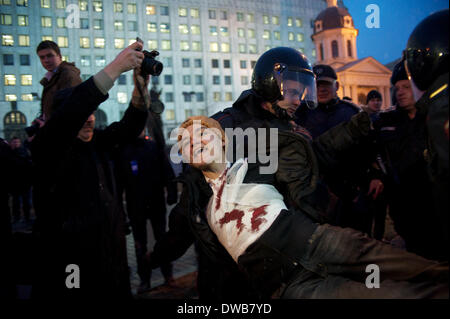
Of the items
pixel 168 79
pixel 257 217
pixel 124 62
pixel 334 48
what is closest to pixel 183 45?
pixel 168 79

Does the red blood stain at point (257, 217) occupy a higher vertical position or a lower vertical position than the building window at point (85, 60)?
lower

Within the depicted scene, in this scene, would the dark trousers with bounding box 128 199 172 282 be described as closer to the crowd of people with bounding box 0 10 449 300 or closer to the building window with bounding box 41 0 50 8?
the crowd of people with bounding box 0 10 449 300

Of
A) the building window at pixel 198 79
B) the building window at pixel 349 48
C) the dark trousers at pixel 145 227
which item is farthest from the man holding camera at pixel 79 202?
the building window at pixel 198 79

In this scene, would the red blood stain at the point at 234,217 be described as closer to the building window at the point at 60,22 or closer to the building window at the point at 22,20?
the building window at the point at 22,20

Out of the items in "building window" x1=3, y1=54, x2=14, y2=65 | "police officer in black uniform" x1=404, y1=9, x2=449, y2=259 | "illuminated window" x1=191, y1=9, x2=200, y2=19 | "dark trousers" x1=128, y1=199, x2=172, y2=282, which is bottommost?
"dark trousers" x1=128, y1=199, x2=172, y2=282

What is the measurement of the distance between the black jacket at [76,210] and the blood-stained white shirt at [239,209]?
0.92 m

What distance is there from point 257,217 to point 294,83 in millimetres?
1265

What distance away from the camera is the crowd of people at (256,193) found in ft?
4.81

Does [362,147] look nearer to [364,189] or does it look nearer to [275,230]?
[364,189]

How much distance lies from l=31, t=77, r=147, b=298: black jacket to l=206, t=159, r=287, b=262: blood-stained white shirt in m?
0.92

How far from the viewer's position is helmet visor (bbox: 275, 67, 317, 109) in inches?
101

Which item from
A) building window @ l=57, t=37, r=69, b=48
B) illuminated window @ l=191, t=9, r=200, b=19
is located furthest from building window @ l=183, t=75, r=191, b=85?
illuminated window @ l=191, t=9, r=200, b=19

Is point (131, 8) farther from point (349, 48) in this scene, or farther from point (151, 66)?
point (349, 48)
